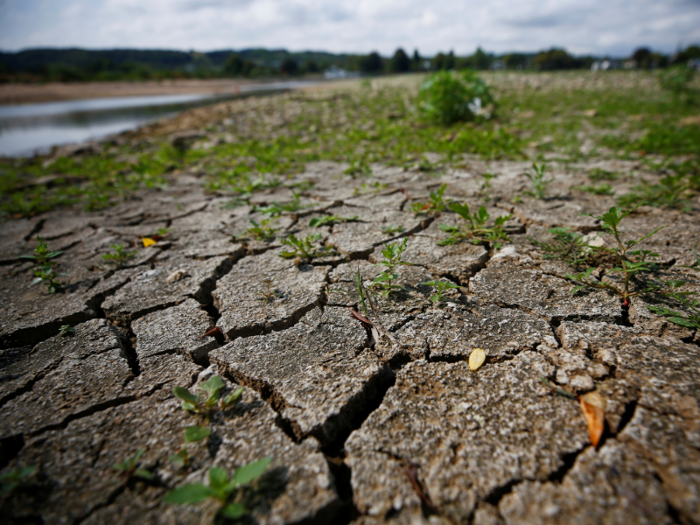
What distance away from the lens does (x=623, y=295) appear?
61.6 inches

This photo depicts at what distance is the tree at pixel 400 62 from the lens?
47062 mm

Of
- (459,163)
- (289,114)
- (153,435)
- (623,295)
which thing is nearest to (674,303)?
(623,295)

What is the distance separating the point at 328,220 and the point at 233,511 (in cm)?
194

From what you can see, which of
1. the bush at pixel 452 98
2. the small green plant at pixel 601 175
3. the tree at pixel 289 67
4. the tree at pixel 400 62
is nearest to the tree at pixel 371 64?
the tree at pixel 400 62

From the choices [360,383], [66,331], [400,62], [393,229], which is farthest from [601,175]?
[400,62]

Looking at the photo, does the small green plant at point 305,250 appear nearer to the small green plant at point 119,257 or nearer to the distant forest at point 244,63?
the small green plant at point 119,257

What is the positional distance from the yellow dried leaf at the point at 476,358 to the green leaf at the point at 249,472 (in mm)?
783

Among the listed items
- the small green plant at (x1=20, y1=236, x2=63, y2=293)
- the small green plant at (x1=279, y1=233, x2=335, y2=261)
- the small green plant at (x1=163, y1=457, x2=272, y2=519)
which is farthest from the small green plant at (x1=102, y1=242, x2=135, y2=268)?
the small green plant at (x1=163, y1=457, x2=272, y2=519)

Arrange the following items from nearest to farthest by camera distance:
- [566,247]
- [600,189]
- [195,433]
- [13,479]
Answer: [13,479] → [195,433] → [566,247] → [600,189]

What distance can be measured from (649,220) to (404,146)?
2898 millimetres

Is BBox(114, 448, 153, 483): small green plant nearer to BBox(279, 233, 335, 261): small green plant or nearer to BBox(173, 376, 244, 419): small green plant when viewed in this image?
BBox(173, 376, 244, 419): small green plant

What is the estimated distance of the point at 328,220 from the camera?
256cm

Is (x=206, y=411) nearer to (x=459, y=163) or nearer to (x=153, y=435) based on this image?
(x=153, y=435)

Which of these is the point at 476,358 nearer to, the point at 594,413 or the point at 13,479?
the point at 594,413
